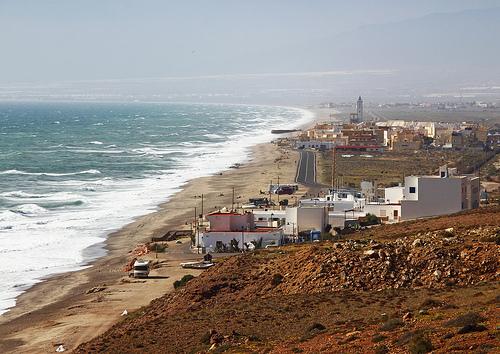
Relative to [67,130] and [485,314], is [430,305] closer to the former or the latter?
[485,314]

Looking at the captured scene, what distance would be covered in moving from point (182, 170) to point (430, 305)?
68.6m

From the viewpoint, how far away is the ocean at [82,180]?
46.5 metres

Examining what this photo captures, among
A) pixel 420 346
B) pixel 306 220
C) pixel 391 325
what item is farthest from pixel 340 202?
pixel 420 346

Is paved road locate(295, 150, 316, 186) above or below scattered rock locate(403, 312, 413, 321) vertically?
below

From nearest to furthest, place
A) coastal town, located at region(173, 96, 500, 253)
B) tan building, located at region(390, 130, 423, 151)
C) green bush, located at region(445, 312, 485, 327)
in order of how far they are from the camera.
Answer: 1. green bush, located at region(445, 312, 485, 327)
2. coastal town, located at region(173, 96, 500, 253)
3. tan building, located at region(390, 130, 423, 151)

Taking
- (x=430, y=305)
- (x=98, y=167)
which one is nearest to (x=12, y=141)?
(x=98, y=167)

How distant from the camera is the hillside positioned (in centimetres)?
1998

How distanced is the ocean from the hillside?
976cm

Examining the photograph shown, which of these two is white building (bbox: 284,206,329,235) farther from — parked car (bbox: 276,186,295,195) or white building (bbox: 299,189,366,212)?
parked car (bbox: 276,186,295,195)

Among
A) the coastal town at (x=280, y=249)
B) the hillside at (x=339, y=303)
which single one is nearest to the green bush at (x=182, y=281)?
the coastal town at (x=280, y=249)

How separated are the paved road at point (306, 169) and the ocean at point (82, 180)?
21.3 feet

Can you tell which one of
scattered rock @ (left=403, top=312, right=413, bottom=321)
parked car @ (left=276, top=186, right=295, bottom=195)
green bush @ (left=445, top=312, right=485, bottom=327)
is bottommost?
parked car @ (left=276, top=186, right=295, bottom=195)

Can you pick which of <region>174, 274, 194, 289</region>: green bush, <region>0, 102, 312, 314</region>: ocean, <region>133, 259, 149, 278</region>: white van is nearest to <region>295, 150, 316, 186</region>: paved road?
<region>0, 102, 312, 314</region>: ocean

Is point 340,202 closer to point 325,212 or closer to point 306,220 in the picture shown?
point 325,212
